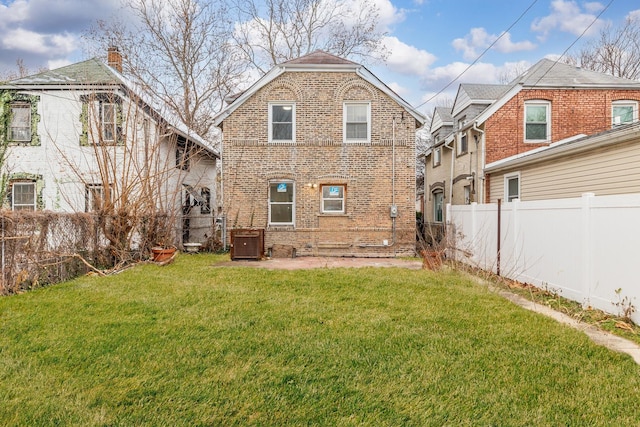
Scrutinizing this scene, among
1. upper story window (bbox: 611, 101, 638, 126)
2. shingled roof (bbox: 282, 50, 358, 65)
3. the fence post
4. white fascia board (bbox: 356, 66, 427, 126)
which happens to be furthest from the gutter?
shingled roof (bbox: 282, 50, 358, 65)

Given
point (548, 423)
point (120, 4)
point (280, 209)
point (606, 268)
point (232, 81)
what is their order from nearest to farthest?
point (548, 423)
point (606, 268)
point (280, 209)
point (120, 4)
point (232, 81)

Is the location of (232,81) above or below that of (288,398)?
above

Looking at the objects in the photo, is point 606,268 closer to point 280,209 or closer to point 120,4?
point 280,209

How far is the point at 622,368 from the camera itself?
134 inches

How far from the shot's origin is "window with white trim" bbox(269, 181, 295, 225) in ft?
42.7

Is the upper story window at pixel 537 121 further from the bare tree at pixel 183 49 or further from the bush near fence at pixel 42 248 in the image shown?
the bare tree at pixel 183 49

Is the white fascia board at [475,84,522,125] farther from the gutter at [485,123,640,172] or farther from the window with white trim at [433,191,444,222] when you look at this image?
the window with white trim at [433,191,444,222]

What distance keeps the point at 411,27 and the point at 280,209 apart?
27.0ft

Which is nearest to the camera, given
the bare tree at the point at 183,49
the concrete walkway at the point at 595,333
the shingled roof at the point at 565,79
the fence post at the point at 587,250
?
the concrete walkway at the point at 595,333

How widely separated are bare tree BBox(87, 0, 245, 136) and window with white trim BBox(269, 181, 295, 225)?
1015cm

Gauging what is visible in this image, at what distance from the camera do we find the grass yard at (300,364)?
2.68 meters

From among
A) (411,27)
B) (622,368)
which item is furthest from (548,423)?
(411,27)

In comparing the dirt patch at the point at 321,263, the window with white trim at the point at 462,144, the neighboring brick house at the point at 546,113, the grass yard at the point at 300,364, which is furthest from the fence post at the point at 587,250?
the window with white trim at the point at 462,144

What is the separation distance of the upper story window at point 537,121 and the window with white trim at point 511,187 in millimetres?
2227
